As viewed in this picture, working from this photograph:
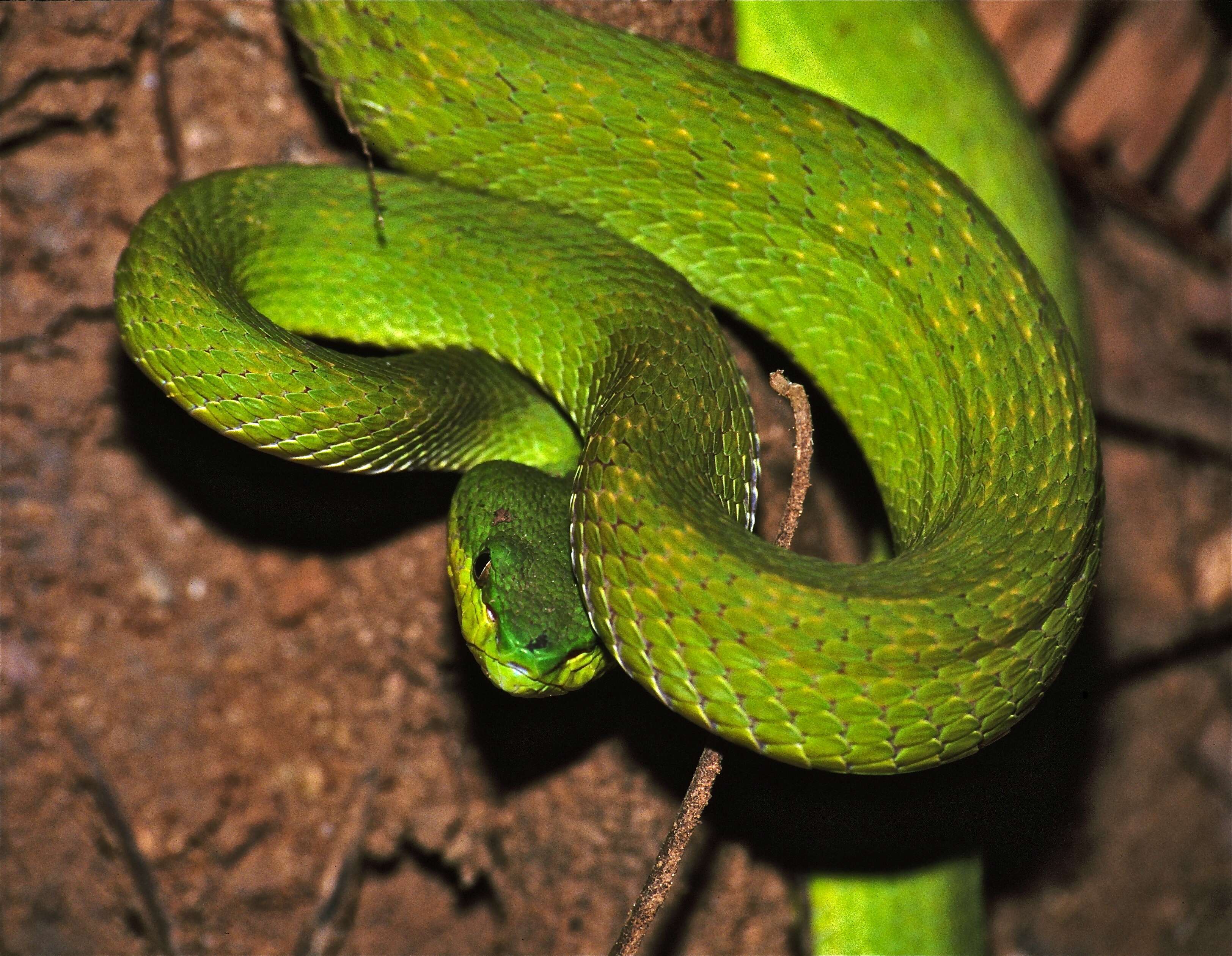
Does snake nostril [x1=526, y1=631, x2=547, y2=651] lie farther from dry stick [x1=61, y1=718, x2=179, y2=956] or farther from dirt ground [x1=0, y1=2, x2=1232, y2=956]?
dry stick [x1=61, y1=718, x2=179, y2=956]

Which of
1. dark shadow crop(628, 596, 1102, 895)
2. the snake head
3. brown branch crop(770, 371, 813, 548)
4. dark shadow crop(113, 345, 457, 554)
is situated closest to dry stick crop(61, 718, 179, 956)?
dark shadow crop(113, 345, 457, 554)

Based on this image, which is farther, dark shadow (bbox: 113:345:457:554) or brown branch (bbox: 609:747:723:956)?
dark shadow (bbox: 113:345:457:554)

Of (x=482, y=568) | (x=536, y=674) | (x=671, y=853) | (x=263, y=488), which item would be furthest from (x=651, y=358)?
(x=263, y=488)

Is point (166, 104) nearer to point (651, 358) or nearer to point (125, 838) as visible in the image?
point (651, 358)

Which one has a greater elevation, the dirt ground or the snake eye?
the snake eye

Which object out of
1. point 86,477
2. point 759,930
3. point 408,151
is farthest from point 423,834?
point 408,151

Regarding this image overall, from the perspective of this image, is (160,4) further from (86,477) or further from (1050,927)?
(1050,927)

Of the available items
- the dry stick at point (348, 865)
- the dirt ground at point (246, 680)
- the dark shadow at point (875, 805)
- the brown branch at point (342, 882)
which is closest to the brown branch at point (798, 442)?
the dirt ground at point (246, 680)
